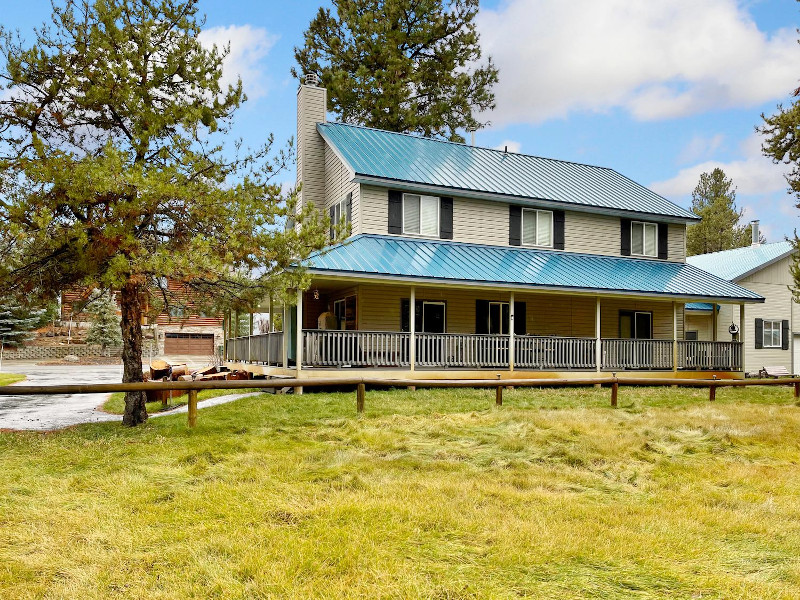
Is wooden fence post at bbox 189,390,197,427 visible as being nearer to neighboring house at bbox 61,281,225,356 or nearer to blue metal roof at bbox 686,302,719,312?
blue metal roof at bbox 686,302,719,312

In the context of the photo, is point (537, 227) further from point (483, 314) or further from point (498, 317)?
point (483, 314)

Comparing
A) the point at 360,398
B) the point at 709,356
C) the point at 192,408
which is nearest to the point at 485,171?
the point at 709,356

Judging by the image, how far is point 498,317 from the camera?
22328 mm

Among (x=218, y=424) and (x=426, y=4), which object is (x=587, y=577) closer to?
(x=218, y=424)

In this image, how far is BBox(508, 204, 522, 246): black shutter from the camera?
23.0 metres

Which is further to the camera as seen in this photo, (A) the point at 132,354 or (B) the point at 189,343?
(B) the point at 189,343

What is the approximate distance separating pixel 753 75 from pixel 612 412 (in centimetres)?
4213

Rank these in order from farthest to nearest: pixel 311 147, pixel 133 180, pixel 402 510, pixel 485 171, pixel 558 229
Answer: pixel 311 147 → pixel 485 171 → pixel 558 229 → pixel 133 180 → pixel 402 510

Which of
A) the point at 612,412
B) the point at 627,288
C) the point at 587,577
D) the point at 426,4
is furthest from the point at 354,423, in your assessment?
the point at 426,4

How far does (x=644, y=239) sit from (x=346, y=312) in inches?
462

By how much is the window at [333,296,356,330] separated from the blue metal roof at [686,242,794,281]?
714 inches

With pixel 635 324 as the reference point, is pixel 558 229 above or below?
above

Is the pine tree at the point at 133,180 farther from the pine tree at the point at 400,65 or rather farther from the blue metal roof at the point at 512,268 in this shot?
the pine tree at the point at 400,65

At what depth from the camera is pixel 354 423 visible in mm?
11352
